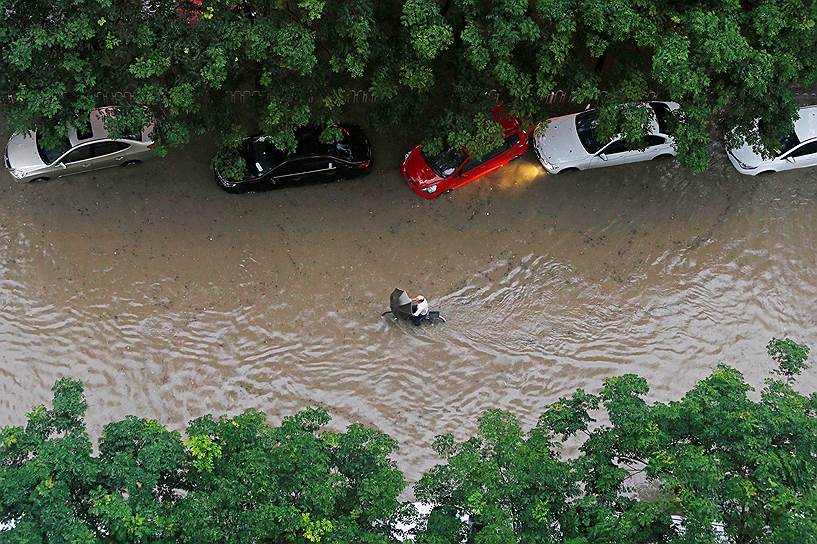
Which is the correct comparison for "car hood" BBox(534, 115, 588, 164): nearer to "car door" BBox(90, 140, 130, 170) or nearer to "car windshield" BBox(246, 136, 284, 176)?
"car windshield" BBox(246, 136, 284, 176)

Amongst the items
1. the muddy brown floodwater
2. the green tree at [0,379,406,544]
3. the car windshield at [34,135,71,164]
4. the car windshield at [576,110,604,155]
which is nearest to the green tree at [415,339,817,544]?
the green tree at [0,379,406,544]

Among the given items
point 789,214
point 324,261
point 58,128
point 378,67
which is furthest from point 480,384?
point 58,128

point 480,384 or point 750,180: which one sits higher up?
point 750,180

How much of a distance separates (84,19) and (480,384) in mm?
8562

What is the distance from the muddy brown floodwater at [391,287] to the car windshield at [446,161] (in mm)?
736

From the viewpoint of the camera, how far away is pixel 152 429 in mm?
9359

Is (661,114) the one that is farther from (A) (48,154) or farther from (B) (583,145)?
(A) (48,154)

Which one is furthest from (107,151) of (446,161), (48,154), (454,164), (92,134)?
(454,164)

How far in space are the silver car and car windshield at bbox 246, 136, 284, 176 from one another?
179 cm

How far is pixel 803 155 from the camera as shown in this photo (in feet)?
46.7

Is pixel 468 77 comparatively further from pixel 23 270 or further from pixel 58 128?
pixel 23 270

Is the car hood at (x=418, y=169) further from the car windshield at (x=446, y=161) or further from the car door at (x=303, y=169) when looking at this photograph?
the car door at (x=303, y=169)

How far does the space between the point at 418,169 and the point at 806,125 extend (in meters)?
7.21

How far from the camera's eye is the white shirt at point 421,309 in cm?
1337
